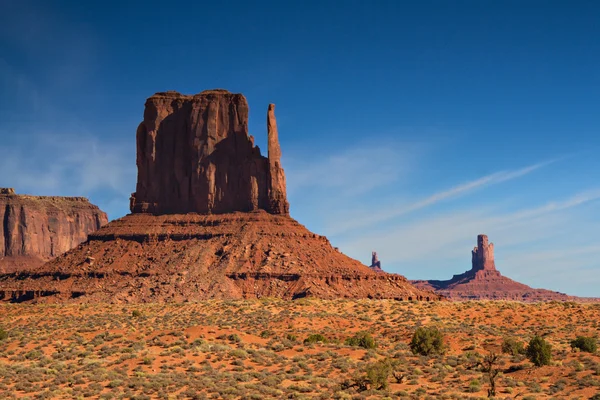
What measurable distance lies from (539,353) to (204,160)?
3102 inches

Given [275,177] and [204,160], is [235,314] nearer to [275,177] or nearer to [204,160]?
[275,177]

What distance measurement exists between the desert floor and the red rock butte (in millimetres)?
26797

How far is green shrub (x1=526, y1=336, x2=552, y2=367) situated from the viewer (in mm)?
36312

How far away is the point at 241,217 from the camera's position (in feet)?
338

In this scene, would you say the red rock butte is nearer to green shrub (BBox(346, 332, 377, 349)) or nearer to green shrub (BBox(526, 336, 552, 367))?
green shrub (BBox(346, 332, 377, 349))

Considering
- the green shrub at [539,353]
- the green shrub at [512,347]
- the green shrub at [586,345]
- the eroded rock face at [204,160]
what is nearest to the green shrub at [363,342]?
the green shrub at [512,347]

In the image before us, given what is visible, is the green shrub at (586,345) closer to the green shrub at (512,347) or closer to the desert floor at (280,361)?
the desert floor at (280,361)

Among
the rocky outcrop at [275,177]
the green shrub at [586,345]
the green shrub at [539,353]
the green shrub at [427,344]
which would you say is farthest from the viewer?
the rocky outcrop at [275,177]

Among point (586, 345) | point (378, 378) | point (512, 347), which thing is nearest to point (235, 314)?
point (512, 347)

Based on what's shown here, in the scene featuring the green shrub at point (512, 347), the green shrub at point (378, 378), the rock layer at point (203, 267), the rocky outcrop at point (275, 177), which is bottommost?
the green shrub at point (378, 378)

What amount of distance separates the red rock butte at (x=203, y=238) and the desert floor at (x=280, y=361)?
2680 cm

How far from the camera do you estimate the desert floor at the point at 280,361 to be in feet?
100

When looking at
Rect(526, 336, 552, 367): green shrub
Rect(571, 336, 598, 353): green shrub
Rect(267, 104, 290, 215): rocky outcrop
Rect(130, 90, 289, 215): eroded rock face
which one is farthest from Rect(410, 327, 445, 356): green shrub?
Rect(130, 90, 289, 215): eroded rock face

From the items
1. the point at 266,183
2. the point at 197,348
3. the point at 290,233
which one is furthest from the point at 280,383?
the point at 266,183
